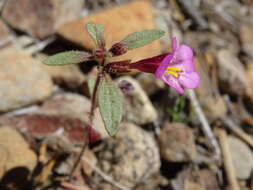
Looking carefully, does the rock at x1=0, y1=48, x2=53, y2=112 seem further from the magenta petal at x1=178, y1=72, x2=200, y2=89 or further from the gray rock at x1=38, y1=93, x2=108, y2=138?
the magenta petal at x1=178, y1=72, x2=200, y2=89

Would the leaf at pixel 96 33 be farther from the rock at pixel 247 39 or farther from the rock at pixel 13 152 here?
the rock at pixel 247 39

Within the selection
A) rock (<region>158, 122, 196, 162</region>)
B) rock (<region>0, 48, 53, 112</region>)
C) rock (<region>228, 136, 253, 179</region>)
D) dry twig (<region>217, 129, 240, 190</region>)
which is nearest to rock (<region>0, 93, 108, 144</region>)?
rock (<region>0, 48, 53, 112</region>)

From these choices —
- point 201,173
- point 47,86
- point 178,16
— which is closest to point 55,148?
point 47,86

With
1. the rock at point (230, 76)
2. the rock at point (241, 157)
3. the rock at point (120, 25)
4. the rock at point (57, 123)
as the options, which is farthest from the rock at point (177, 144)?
the rock at point (230, 76)

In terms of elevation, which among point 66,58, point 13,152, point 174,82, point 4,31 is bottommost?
point 13,152

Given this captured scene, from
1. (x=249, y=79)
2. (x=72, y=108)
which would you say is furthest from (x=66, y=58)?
(x=249, y=79)

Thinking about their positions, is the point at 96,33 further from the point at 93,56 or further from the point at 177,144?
the point at 177,144
